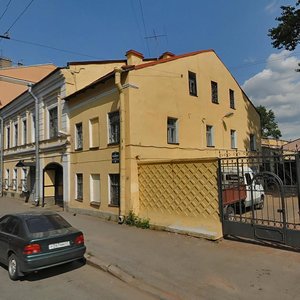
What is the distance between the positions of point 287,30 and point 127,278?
Answer: 18.0 m

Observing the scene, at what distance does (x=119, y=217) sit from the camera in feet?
42.0

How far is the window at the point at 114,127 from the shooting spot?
13812mm

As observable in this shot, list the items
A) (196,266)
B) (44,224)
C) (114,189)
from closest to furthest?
(196,266), (44,224), (114,189)

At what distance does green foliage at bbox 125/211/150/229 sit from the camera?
1183cm

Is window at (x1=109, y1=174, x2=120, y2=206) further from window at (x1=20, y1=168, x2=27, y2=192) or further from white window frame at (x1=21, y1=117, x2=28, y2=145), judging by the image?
white window frame at (x1=21, y1=117, x2=28, y2=145)

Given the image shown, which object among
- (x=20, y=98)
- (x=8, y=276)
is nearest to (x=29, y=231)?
Result: (x=8, y=276)

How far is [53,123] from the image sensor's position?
62.7ft

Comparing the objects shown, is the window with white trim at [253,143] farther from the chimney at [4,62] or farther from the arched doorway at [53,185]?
the chimney at [4,62]

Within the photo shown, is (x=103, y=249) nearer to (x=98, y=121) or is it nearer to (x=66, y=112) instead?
(x=98, y=121)

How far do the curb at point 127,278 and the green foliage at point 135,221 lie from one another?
12.7ft

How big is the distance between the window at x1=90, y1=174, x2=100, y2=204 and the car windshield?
22.9 ft

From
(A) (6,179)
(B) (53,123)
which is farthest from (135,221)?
(A) (6,179)

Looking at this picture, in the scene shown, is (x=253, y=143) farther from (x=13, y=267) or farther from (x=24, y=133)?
(x=13, y=267)

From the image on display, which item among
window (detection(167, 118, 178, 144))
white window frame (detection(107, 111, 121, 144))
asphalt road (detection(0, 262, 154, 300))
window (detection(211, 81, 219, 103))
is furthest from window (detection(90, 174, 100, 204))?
window (detection(211, 81, 219, 103))
